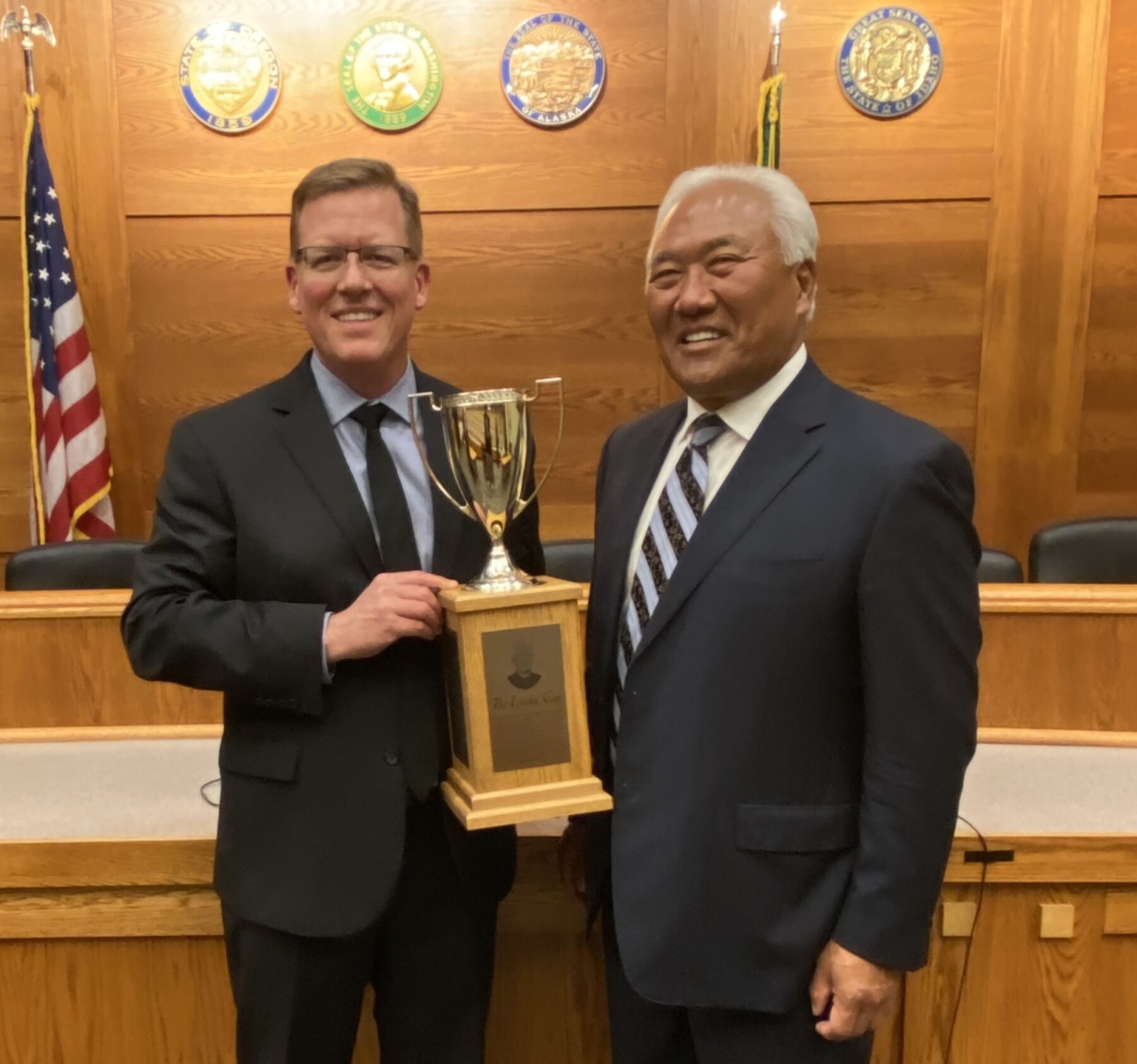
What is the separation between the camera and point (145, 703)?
180cm

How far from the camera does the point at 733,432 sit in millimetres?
1102

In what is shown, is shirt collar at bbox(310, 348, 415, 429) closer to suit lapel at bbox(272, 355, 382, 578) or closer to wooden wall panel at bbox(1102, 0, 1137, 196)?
suit lapel at bbox(272, 355, 382, 578)

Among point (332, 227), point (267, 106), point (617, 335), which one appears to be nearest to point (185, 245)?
point (267, 106)

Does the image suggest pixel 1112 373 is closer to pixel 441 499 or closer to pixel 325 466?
pixel 441 499

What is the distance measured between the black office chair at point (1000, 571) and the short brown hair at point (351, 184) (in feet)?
5.40

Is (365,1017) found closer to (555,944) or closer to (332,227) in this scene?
(555,944)

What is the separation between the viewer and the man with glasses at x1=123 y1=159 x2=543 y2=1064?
1.06 meters

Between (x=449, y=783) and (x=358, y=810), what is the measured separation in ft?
0.35

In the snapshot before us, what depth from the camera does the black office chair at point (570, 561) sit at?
7.59 feet

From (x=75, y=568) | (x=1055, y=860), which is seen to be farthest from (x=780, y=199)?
(x=75, y=568)

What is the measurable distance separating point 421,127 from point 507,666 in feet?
9.77

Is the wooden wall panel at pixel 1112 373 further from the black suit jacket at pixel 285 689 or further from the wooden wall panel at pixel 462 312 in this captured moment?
the black suit jacket at pixel 285 689

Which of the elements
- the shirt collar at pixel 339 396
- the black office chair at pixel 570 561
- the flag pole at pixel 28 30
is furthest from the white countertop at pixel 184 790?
the flag pole at pixel 28 30

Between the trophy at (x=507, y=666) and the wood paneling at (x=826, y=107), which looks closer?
the trophy at (x=507, y=666)
